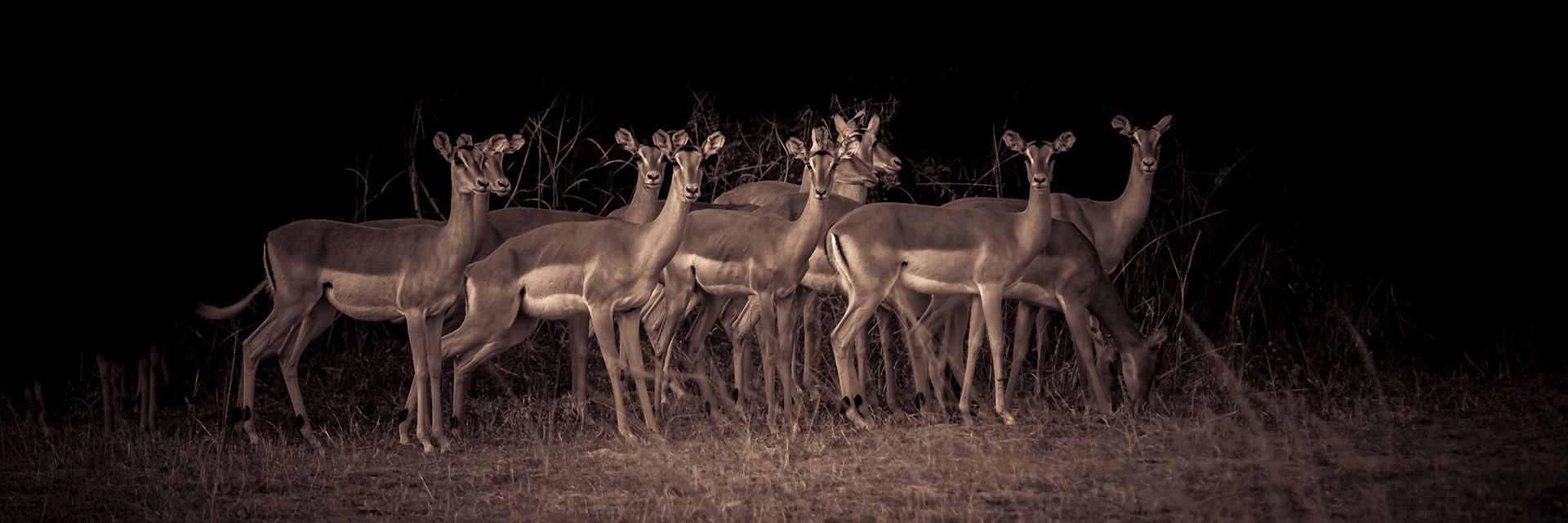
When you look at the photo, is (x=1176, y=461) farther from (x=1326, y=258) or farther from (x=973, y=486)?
(x=1326, y=258)

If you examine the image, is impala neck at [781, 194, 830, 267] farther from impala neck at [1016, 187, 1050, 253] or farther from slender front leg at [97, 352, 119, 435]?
slender front leg at [97, 352, 119, 435]

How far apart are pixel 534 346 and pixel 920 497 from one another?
517cm

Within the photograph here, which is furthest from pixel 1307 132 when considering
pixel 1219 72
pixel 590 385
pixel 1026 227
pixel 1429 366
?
pixel 590 385

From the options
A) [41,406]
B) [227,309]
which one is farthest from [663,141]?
[41,406]

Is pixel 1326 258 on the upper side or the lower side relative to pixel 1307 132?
lower

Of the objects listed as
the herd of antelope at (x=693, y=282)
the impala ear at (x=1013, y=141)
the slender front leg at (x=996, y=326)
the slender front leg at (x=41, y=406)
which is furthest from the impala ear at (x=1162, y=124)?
the slender front leg at (x=41, y=406)

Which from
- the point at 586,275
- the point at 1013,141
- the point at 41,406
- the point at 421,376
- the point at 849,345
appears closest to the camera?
the point at 421,376

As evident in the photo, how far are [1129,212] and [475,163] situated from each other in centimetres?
423

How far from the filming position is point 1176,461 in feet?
26.6

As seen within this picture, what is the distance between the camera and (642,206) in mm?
11047

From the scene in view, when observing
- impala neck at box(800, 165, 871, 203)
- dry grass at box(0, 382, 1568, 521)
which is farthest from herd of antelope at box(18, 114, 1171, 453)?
impala neck at box(800, 165, 871, 203)

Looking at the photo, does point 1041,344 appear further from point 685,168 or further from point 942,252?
point 685,168

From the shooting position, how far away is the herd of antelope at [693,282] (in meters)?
9.55

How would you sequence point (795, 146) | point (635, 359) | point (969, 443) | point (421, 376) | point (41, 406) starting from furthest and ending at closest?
point (795, 146) < point (41, 406) < point (635, 359) < point (421, 376) < point (969, 443)
